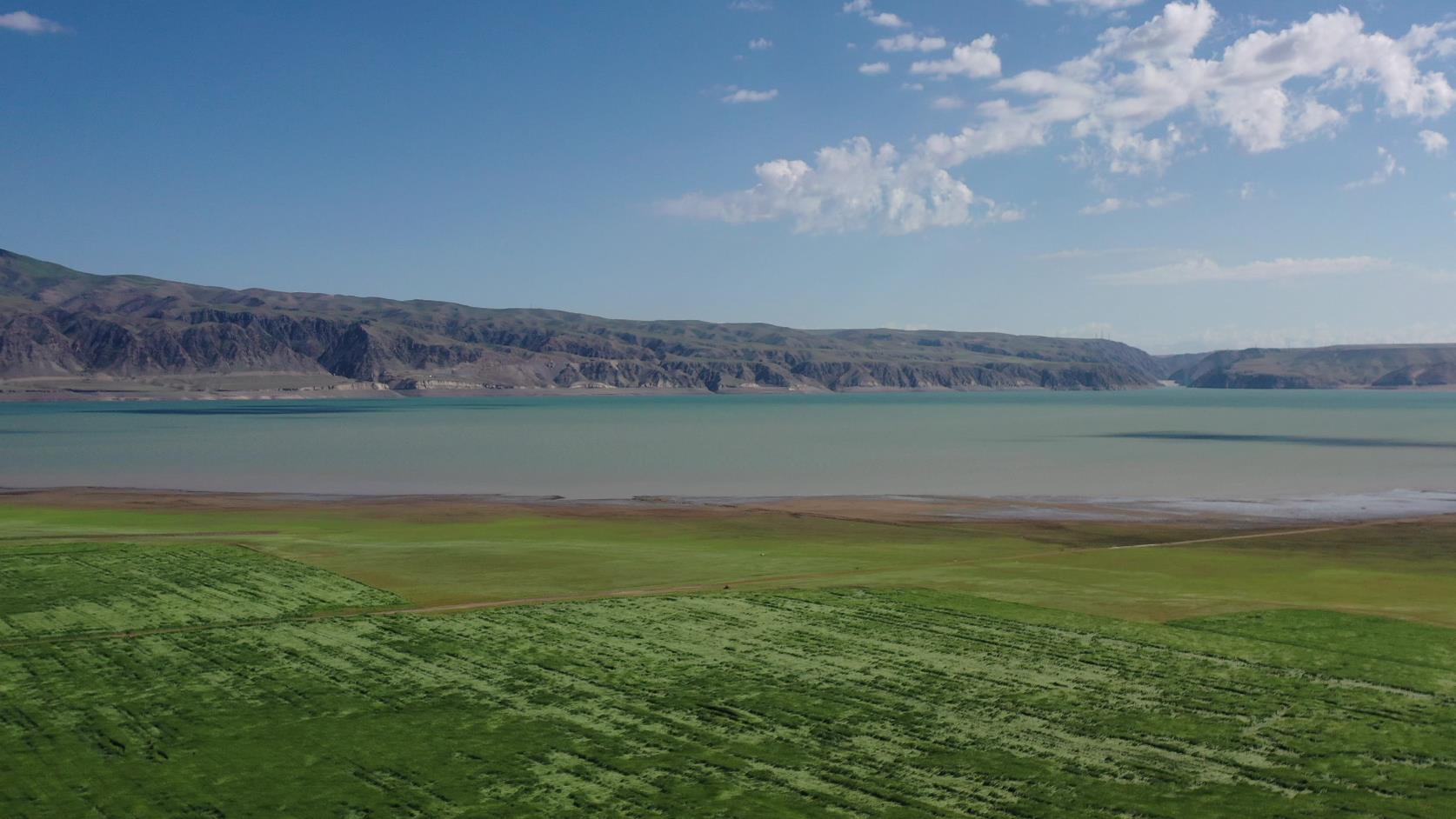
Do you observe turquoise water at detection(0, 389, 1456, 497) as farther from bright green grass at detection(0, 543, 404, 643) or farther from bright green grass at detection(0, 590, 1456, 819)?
bright green grass at detection(0, 590, 1456, 819)

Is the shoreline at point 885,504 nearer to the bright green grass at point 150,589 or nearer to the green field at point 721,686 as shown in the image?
the green field at point 721,686

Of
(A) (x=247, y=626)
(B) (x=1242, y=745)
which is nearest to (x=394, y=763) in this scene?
(A) (x=247, y=626)

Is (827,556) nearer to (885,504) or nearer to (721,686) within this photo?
(721,686)

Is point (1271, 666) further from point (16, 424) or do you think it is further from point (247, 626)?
point (16, 424)

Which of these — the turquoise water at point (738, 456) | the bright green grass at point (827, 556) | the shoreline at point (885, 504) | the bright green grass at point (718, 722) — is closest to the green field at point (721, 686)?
the bright green grass at point (718, 722)

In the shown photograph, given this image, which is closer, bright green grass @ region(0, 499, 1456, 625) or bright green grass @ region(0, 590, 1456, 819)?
bright green grass @ region(0, 590, 1456, 819)

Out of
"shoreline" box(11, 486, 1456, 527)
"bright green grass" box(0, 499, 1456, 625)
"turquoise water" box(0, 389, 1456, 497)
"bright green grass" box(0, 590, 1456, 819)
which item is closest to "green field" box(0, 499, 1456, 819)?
"bright green grass" box(0, 590, 1456, 819)
